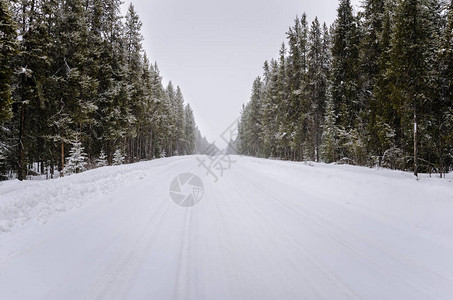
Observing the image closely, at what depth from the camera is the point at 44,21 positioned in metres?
14.1

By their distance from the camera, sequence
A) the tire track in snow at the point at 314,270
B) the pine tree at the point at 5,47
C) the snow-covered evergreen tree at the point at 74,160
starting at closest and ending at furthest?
the tire track in snow at the point at 314,270
the pine tree at the point at 5,47
the snow-covered evergreen tree at the point at 74,160

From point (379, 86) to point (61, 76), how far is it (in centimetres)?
2312

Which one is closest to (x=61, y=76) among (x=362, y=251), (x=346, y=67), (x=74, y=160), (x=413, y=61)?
(x=74, y=160)

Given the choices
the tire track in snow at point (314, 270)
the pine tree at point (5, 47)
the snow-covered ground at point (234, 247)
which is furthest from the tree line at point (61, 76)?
the tire track in snow at point (314, 270)

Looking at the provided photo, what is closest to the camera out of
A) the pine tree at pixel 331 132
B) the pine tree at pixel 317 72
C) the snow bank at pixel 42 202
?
the snow bank at pixel 42 202

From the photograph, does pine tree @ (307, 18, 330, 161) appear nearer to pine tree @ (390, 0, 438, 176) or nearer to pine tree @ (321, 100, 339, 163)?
pine tree @ (321, 100, 339, 163)

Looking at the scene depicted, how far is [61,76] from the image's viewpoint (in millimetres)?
16359

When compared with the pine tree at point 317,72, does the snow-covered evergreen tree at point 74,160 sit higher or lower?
lower

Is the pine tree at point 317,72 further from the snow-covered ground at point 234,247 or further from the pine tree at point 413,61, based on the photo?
the snow-covered ground at point 234,247

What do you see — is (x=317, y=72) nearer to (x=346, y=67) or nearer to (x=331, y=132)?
(x=346, y=67)

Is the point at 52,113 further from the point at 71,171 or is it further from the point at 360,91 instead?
the point at 360,91

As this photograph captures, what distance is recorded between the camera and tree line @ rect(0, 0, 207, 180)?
44.3 feet

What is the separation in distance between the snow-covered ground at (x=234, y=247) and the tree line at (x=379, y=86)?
10101 mm

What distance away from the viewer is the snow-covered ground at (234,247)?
2.99 metres
